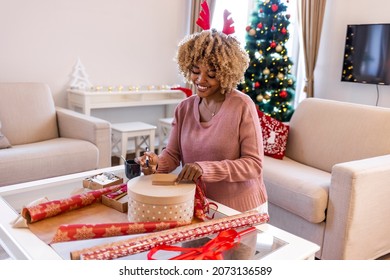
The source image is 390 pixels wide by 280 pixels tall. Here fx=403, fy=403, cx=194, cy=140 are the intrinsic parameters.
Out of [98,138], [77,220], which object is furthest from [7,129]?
[77,220]

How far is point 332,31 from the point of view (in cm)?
406

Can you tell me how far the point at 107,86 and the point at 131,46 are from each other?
1.55 feet

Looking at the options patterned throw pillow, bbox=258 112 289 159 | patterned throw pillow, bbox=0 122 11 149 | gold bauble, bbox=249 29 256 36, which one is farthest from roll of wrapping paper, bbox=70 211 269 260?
gold bauble, bbox=249 29 256 36

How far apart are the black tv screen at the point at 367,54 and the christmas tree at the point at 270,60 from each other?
1.85 ft

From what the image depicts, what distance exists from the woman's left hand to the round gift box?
0.05 m

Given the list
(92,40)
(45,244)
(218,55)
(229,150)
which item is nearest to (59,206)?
(45,244)

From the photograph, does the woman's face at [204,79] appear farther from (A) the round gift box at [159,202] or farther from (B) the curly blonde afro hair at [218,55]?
(A) the round gift box at [159,202]

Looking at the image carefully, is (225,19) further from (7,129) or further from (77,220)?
(7,129)

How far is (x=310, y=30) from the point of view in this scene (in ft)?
13.3

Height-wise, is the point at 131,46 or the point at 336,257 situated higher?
the point at 131,46

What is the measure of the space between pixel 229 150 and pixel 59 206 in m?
0.58

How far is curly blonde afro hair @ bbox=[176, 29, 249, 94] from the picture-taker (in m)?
1.31

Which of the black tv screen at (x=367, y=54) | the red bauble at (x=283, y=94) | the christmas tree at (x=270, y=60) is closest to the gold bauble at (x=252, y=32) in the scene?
the christmas tree at (x=270, y=60)

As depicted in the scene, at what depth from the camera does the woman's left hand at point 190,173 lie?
3.93 ft
